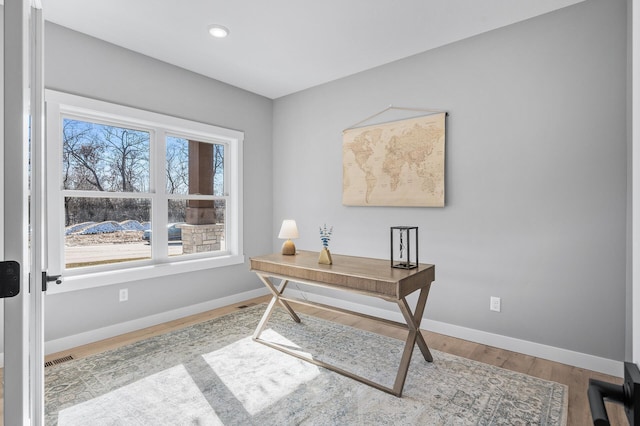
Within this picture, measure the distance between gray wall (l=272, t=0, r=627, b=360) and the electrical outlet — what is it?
0.04m

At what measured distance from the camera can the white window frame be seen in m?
2.71

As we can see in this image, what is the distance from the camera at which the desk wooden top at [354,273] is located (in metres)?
2.14

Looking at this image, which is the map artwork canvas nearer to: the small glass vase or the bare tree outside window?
the small glass vase

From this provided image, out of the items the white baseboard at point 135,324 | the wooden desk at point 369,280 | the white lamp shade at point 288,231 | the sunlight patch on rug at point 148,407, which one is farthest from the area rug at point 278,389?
the white lamp shade at point 288,231

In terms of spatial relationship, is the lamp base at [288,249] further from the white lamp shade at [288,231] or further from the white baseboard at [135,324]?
the white baseboard at [135,324]

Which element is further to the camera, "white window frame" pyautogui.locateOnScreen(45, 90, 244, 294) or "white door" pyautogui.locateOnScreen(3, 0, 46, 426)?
"white window frame" pyautogui.locateOnScreen(45, 90, 244, 294)

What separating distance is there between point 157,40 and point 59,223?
178cm

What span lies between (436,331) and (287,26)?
3.03 m

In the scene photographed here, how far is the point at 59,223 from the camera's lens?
2758mm

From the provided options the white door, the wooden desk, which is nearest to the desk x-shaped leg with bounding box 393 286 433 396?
the wooden desk

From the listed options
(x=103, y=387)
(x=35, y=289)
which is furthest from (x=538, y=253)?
(x=103, y=387)

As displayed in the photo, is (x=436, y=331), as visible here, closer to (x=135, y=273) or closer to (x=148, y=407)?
(x=148, y=407)

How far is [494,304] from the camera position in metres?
2.85

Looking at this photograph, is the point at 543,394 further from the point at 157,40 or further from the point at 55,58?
the point at 55,58
